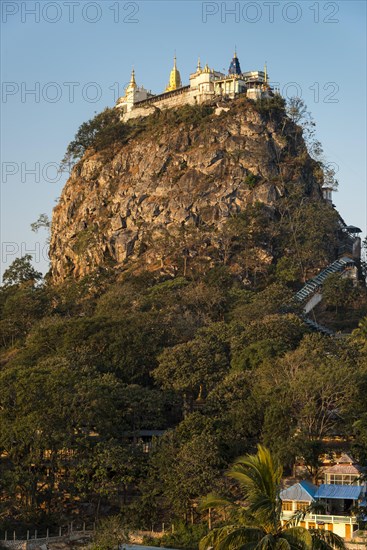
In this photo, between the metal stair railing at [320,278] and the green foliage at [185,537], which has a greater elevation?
the metal stair railing at [320,278]

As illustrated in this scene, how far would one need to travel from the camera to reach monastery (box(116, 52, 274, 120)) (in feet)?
322

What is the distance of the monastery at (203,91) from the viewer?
3863 inches

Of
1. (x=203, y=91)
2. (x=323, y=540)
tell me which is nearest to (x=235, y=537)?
(x=323, y=540)

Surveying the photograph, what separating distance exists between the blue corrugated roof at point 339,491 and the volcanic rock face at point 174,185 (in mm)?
43721

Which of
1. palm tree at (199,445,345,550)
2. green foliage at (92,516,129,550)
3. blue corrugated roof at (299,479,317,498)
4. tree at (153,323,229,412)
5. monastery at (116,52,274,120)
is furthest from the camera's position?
monastery at (116,52,274,120)

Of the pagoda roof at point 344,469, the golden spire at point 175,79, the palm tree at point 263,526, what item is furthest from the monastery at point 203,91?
the palm tree at point 263,526

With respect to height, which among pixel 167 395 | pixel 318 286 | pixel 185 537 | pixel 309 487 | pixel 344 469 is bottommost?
pixel 185 537

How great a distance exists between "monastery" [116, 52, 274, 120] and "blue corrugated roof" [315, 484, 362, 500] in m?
56.9

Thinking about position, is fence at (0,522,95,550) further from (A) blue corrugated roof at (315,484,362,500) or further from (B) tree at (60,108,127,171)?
(B) tree at (60,108,127,171)

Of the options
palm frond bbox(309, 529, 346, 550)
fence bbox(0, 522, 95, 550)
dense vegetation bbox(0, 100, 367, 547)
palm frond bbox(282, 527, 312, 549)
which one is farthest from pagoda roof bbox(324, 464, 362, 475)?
palm frond bbox(282, 527, 312, 549)

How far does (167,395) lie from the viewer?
5669cm

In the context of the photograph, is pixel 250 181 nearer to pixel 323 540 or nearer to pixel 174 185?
pixel 174 185

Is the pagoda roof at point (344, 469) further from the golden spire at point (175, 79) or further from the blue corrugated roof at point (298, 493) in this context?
the golden spire at point (175, 79)

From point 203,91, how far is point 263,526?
80604 millimetres
